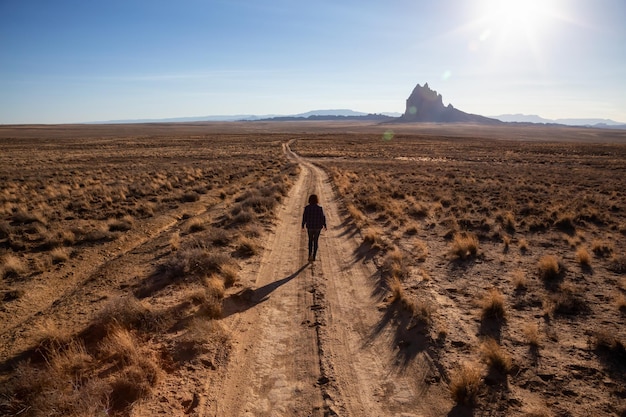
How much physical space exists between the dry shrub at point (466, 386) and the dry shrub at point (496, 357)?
1.83 feet

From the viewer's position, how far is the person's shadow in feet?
24.7

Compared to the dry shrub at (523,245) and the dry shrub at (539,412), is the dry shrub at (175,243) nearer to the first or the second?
the dry shrub at (539,412)

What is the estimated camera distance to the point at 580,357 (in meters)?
5.99

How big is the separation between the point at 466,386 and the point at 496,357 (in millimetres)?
1079

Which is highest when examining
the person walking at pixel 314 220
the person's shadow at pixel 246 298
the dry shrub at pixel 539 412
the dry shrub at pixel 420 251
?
the person walking at pixel 314 220

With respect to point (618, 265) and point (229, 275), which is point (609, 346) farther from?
point (229, 275)

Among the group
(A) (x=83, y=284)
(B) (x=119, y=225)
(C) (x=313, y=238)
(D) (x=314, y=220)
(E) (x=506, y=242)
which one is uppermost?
(D) (x=314, y=220)

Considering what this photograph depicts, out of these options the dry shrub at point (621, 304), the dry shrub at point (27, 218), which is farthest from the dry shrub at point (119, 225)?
the dry shrub at point (621, 304)

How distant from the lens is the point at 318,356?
231 inches

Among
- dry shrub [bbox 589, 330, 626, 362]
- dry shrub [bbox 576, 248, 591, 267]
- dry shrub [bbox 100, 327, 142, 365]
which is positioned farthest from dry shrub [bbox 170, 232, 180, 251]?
dry shrub [bbox 576, 248, 591, 267]

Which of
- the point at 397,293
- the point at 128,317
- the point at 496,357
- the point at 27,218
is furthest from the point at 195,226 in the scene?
the point at 496,357

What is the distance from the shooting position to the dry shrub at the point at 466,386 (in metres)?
4.88

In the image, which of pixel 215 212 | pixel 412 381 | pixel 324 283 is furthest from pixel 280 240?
pixel 412 381

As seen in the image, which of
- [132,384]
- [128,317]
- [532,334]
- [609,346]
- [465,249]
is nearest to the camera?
[132,384]
